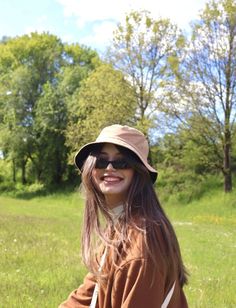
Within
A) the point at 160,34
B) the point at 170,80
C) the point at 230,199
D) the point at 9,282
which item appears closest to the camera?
the point at 9,282

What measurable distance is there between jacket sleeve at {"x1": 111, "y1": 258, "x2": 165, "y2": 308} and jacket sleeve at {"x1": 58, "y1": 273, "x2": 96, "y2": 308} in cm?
77

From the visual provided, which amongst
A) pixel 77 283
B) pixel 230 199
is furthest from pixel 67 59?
pixel 77 283

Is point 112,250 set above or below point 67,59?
below

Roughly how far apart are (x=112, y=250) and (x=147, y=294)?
0.33m

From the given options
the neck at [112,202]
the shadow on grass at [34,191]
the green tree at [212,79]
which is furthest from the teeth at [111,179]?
the shadow on grass at [34,191]

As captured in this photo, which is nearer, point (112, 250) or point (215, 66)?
point (112, 250)

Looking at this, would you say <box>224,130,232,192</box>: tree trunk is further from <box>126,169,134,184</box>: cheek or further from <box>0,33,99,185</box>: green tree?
<box>126,169,134,184</box>: cheek

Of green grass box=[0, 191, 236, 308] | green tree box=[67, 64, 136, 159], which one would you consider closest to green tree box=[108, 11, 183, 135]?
green tree box=[67, 64, 136, 159]

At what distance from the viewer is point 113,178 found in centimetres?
296

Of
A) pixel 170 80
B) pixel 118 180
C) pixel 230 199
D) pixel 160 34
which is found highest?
pixel 160 34

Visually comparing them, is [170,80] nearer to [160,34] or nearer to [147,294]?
[160,34]

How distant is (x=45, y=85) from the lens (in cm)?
4762

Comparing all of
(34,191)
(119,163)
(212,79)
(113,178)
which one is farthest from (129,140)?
(34,191)

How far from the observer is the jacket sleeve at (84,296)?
124 inches
